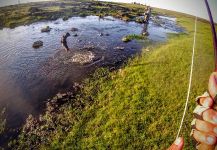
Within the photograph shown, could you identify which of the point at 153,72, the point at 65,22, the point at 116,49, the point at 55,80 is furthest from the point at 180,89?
the point at 65,22

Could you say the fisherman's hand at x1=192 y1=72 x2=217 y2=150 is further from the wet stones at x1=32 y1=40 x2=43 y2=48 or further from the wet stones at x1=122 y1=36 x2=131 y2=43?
the wet stones at x1=32 y1=40 x2=43 y2=48

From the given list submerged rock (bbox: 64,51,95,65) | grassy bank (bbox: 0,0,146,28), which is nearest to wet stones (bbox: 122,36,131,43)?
submerged rock (bbox: 64,51,95,65)

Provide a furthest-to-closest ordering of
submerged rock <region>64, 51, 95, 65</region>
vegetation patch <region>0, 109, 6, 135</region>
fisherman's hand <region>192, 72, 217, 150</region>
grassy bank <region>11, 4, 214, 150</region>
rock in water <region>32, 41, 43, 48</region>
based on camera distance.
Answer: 1. rock in water <region>32, 41, 43, 48</region>
2. submerged rock <region>64, 51, 95, 65</region>
3. vegetation patch <region>0, 109, 6, 135</region>
4. grassy bank <region>11, 4, 214, 150</region>
5. fisherman's hand <region>192, 72, 217, 150</region>

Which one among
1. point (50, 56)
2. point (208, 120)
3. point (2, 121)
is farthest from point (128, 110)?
point (50, 56)

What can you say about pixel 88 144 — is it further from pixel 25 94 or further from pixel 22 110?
pixel 25 94

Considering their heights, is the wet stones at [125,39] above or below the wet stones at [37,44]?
above

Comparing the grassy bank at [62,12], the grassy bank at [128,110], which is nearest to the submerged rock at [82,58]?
the grassy bank at [128,110]

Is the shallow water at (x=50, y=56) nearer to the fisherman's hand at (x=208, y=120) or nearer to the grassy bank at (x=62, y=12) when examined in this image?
the grassy bank at (x=62, y=12)

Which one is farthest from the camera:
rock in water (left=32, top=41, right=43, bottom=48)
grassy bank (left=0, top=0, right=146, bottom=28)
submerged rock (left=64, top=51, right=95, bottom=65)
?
grassy bank (left=0, top=0, right=146, bottom=28)
